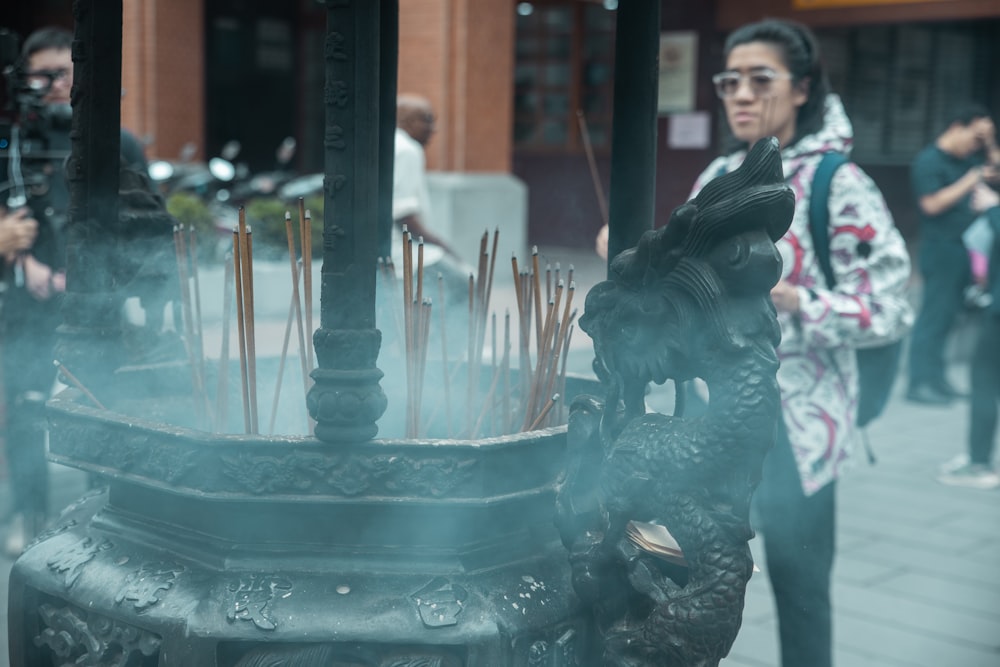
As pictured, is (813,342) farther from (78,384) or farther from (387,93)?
(78,384)

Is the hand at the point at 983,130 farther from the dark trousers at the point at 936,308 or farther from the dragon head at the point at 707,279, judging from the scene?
the dragon head at the point at 707,279

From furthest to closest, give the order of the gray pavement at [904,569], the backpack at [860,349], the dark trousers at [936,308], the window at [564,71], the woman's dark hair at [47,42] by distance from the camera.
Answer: the window at [564,71], the dark trousers at [936,308], the woman's dark hair at [47,42], the gray pavement at [904,569], the backpack at [860,349]

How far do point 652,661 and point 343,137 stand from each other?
0.69 metres

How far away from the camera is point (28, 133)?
3684 mm

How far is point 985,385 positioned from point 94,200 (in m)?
4.28

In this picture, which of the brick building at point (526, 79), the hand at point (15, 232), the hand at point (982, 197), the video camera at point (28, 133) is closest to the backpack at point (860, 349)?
the video camera at point (28, 133)

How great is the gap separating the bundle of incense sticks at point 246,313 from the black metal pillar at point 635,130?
0.50 metres

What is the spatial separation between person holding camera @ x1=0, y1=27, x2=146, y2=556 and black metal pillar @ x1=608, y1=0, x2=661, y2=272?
99.3 inches

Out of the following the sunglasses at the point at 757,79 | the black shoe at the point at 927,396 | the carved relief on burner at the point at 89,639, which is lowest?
the black shoe at the point at 927,396

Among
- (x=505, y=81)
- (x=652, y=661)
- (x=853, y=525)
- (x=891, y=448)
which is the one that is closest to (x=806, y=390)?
(x=652, y=661)

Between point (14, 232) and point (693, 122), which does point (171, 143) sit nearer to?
point (693, 122)

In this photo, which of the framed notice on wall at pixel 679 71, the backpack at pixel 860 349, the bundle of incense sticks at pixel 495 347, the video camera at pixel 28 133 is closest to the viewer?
the bundle of incense sticks at pixel 495 347

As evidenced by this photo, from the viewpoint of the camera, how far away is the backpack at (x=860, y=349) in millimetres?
2432

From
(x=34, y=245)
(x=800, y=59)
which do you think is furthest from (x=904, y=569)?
(x=34, y=245)
